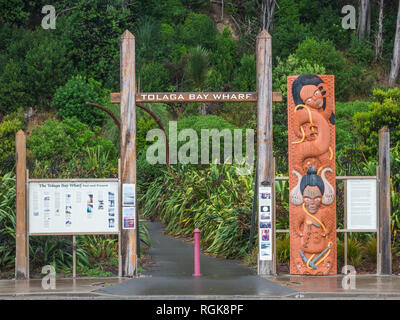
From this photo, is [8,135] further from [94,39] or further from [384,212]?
[384,212]

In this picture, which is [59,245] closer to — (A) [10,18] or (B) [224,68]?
(B) [224,68]

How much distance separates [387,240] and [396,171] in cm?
285

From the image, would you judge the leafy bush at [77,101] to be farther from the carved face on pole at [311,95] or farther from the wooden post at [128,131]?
the carved face on pole at [311,95]

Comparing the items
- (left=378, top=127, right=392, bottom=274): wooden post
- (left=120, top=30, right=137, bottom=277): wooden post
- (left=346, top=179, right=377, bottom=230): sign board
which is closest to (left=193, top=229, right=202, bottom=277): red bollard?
(left=120, top=30, right=137, bottom=277): wooden post

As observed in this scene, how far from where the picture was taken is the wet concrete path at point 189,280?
40.8 ft

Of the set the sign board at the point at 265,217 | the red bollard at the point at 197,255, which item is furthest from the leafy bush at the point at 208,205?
the red bollard at the point at 197,255

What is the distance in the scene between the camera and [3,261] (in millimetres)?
15367

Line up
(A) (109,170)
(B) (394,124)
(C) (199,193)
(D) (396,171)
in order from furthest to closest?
(B) (394,124), (A) (109,170), (C) (199,193), (D) (396,171)

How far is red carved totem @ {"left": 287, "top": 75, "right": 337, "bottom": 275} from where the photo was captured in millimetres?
14836

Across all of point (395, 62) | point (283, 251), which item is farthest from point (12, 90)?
point (283, 251)

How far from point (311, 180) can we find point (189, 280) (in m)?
3.12

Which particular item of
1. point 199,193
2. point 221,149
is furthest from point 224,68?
point 199,193

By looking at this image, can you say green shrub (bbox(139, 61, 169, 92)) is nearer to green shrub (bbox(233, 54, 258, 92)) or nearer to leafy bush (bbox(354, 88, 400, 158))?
green shrub (bbox(233, 54, 258, 92))

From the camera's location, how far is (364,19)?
145 feet
